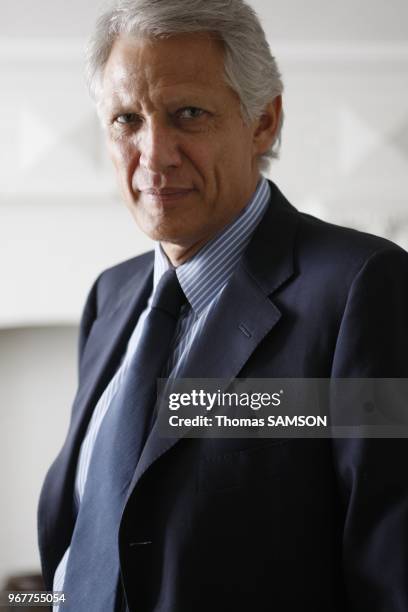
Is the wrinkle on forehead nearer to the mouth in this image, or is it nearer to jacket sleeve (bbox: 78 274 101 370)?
the mouth

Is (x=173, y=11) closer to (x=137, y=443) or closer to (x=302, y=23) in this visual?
(x=137, y=443)

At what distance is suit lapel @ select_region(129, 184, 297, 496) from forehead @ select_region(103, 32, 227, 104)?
192 millimetres

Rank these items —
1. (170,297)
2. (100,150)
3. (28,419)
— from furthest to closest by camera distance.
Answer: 1. (28,419)
2. (100,150)
3. (170,297)

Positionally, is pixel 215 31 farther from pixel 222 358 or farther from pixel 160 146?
pixel 222 358

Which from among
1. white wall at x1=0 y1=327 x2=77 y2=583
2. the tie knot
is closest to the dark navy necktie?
the tie knot

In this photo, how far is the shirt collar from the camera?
3.09ft

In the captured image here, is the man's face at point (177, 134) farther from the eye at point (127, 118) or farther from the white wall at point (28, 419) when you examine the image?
the white wall at point (28, 419)

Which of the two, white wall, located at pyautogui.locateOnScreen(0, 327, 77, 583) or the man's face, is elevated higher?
white wall, located at pyautogui.locateOnScreen(0, 327, 77, 583)

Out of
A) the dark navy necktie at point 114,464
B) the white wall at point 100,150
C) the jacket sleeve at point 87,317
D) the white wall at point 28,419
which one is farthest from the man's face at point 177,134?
the white wall at point 28,419

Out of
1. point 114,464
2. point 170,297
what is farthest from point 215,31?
point 114,464

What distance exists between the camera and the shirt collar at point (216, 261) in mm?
941

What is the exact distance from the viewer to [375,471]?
2.50 feet

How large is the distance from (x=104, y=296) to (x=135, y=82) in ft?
1.44

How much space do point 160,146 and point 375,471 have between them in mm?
427
